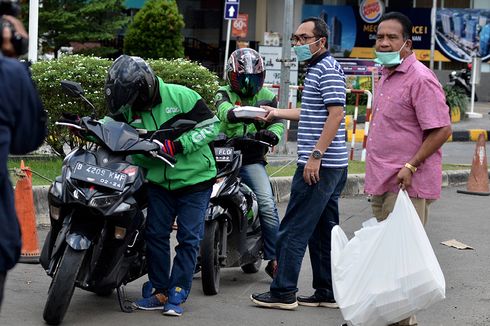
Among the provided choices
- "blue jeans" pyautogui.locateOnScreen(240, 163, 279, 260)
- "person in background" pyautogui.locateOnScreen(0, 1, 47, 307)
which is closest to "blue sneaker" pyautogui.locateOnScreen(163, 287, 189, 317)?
"blue jeans" pyautogui.locateOnScreen(240, 163, 279, 260)

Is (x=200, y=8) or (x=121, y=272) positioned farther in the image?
(x=200, y=8)

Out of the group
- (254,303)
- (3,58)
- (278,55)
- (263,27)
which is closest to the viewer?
(3,58)

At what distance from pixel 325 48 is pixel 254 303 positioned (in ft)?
5.69

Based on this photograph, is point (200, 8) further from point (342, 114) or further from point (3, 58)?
point (3, 58)

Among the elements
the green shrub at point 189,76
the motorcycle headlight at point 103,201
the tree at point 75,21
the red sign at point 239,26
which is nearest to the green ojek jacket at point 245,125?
the motorcycle headlight at point 103,201

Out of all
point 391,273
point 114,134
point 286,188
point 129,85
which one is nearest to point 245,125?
point 129,85

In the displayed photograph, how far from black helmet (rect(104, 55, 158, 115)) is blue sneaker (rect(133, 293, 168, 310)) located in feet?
3.93

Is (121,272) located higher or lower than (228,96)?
lower

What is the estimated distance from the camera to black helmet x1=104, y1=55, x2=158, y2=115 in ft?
20.9

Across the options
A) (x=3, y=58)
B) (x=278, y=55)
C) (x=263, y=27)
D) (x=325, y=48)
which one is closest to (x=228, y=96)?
(x=325, y=48)

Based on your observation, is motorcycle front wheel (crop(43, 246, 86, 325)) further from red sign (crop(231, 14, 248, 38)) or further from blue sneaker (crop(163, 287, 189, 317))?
red sign (crop(231, 14, 248, 38))

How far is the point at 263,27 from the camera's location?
33156 mm

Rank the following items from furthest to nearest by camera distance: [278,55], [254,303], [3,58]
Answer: [278,55], [254,303], [3,58]

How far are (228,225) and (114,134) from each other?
150cm
